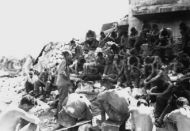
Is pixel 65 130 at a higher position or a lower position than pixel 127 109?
lower

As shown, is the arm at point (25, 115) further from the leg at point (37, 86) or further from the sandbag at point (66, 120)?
the leg at point (37, 86)

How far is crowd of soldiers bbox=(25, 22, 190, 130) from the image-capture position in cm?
850

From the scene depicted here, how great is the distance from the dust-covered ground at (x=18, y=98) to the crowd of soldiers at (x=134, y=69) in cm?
58

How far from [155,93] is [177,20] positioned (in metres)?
6.92

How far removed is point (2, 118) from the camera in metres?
5.59

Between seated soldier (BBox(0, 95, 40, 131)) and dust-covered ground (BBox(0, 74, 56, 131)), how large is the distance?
1289 millimetres

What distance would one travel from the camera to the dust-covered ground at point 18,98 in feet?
32.5

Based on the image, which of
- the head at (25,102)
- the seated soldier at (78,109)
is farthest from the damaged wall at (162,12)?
the head at (25,102)

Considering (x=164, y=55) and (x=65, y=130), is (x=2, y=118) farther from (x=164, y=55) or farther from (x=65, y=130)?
(x=164, y=55)

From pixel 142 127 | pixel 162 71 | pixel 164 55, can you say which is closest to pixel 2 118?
pixel 142 127

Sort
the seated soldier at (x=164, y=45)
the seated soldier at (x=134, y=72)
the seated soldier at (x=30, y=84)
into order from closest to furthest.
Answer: the seated soldier at (x=134, y=72), the seated soldier at (x=164, y=45), the seated soldier at (x=30, y=84)

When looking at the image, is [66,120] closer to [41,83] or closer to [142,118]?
[142,118]

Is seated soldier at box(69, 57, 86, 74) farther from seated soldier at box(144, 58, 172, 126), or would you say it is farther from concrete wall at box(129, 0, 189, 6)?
seated soldier at box(144, 58, 172, 126)

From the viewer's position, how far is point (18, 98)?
46.4 ft
